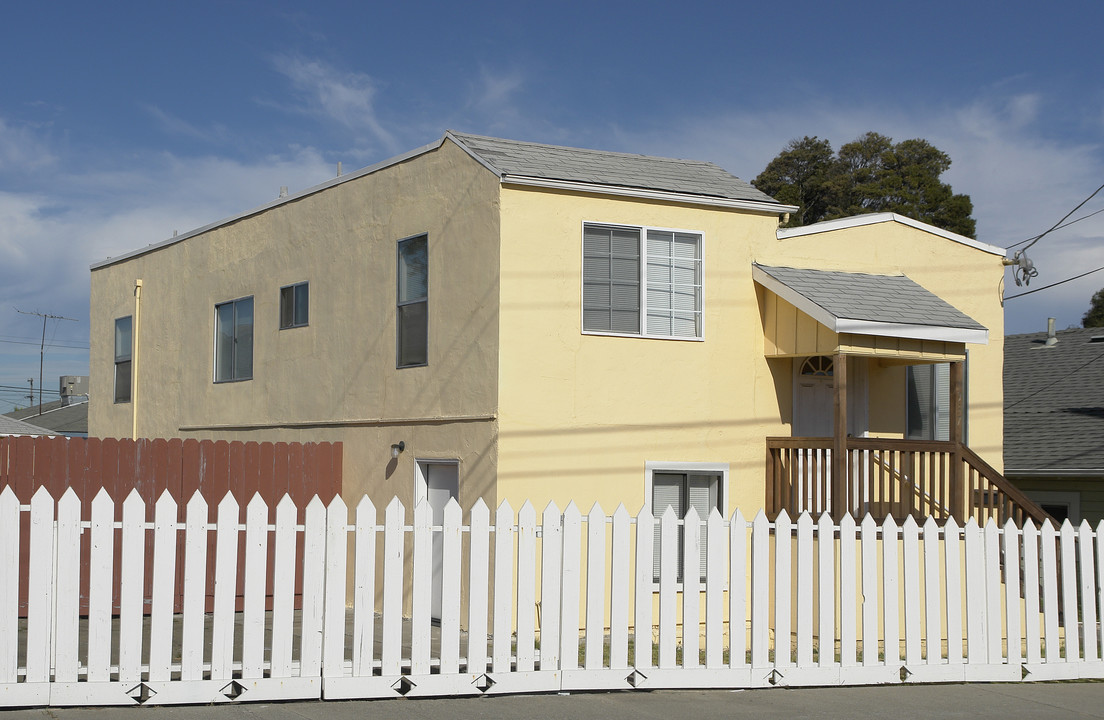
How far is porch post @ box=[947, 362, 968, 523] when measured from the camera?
41.3 feet

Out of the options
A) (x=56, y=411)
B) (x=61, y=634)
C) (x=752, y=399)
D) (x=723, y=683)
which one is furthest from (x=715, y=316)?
(x=56, y=411)

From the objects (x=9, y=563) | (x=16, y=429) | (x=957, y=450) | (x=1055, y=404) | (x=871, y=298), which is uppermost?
(x=871, y=298)

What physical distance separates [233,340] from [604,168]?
6.61m

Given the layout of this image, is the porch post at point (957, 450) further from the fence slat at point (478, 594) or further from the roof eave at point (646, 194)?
the fence slat at point (478, 594)

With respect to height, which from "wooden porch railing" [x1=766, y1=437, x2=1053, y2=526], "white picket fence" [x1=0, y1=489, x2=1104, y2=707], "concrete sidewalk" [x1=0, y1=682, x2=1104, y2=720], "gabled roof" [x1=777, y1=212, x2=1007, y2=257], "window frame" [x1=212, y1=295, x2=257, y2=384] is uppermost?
"gabled roof" [x1=777, y1=212, x2=1007, y2=257]

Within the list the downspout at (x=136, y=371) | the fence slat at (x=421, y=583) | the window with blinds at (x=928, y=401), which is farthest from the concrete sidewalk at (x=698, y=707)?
the downspout at (x=136, y=371)

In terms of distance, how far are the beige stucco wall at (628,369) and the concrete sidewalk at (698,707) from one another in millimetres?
3837

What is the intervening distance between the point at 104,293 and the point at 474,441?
1067 centimetres

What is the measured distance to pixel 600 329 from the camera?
1274 cm

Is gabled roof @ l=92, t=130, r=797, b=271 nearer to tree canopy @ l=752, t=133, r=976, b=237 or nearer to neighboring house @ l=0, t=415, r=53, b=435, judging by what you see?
neighboring house @ l=0, t=415, r=53, b=435

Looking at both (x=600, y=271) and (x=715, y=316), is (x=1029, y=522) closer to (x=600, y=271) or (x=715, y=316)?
(x=715, y=316)

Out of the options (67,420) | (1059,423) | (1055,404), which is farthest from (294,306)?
(67,420)

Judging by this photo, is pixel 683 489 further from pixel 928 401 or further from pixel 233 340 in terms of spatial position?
pixel 233 340

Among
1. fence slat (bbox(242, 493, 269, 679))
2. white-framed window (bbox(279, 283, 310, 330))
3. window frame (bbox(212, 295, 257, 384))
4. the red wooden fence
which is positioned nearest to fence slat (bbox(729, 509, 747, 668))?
fence slat (bbox(242, 493, 269, 679))
